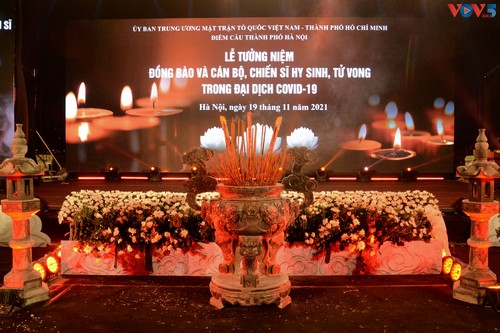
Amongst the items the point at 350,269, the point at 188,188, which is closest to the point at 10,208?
the point at 188,188

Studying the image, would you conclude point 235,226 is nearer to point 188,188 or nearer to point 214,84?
point 188,188

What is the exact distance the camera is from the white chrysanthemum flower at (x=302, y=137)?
10.4 m

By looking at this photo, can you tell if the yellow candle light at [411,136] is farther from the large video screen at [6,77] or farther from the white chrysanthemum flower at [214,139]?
the large video screen at [6,77]

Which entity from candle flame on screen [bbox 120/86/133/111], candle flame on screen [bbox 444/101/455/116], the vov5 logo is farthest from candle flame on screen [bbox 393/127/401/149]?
candle flame on screen [bbox 120/86/133/111]

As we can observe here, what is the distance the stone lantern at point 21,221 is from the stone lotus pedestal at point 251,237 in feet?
3.96

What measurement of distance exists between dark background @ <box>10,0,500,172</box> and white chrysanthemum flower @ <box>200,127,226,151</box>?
243 cm

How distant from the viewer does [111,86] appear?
10539mm

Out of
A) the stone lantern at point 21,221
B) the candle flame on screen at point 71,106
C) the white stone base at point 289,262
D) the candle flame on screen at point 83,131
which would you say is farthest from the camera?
the candle flame on screen at point 83,131

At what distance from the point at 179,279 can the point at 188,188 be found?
0.87 metres

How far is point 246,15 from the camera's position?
1031 cm

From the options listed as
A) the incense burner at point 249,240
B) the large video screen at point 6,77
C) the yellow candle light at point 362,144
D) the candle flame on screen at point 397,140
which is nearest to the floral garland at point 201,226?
the incense burner at point 249,240

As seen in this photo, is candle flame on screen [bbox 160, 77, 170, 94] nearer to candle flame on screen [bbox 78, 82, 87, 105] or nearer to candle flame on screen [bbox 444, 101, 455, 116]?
candle flame on screen [bbox 78, 82, 87, 105]

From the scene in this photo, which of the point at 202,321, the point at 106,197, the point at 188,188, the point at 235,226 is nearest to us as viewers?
the point at 202,321

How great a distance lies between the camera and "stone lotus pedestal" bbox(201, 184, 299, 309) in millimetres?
3172
